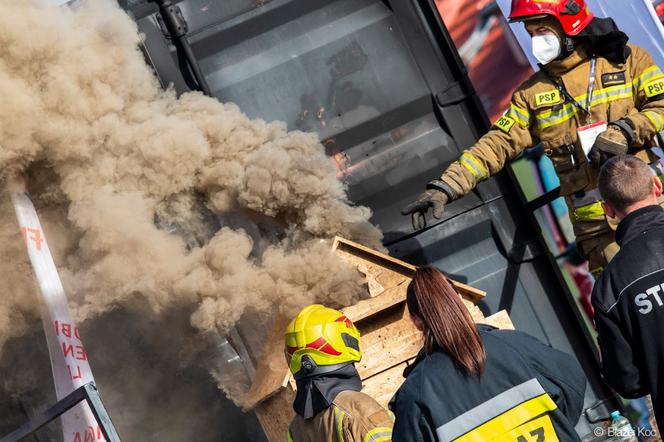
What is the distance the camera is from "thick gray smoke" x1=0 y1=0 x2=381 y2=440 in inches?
183

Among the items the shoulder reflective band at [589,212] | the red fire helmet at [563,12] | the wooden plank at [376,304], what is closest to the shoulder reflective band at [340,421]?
the wooden plank at [376,304]

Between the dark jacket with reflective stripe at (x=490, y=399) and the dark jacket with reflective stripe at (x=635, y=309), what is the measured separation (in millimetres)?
289

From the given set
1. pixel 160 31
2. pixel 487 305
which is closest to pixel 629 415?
pixel 487 305

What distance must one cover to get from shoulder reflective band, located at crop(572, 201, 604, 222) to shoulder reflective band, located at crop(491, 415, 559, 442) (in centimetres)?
240

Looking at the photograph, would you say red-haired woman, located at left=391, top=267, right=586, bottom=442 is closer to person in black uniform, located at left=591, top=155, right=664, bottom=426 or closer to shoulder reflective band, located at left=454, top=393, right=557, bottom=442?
shoulder reflective band, located at left=454, top=393, right=557, bottom=442

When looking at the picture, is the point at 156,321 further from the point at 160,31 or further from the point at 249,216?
the point at 160,31

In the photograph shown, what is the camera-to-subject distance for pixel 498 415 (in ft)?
7.33

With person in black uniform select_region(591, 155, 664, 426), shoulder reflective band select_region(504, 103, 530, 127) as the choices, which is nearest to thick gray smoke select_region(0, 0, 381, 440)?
shoulder reflective band select_region(504, 103, 530, 127)

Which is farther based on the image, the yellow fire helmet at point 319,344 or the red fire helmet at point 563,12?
the red fire helmet at point 563,12

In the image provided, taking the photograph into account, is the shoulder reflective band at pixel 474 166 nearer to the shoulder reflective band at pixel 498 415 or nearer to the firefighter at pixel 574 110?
the firefighter at pixel 574 110

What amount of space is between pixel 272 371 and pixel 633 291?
2006mm

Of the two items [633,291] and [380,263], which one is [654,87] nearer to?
[380,263]

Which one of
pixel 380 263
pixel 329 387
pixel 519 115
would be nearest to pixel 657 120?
pixel 519 115

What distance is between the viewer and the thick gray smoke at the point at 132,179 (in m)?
4.66
